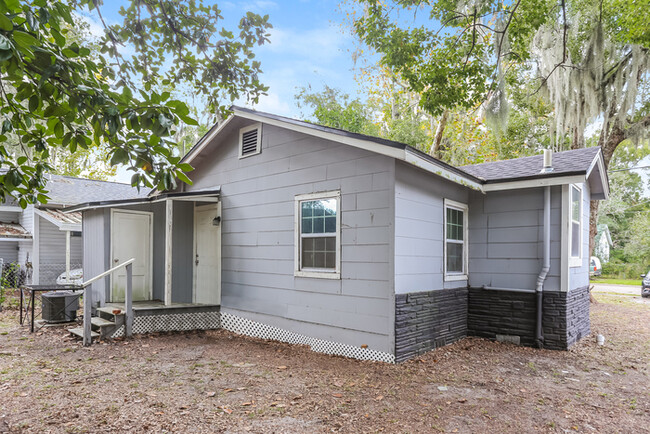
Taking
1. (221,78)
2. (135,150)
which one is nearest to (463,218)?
(221,78)

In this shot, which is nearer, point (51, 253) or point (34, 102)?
point (34, 102)

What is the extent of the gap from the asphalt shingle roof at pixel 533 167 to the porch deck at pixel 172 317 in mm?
5619

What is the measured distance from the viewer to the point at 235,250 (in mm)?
7512

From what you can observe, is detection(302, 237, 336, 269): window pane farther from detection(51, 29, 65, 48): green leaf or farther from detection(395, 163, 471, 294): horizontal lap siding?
detection(51, 29, 65, 48): green leaf

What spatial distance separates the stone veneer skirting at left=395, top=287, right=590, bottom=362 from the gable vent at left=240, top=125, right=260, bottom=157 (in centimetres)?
380

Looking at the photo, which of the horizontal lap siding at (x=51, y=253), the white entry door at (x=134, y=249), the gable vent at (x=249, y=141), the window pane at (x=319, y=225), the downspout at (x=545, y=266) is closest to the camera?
the window pane at (x=319, y=225)

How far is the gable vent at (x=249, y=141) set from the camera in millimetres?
7242

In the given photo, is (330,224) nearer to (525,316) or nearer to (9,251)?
(525,316)

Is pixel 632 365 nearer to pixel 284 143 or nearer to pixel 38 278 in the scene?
pixel 284 143

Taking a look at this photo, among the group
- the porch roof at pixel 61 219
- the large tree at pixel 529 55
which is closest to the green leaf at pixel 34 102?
the large tree at pixel 529 55

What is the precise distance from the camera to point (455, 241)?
22.5 feet

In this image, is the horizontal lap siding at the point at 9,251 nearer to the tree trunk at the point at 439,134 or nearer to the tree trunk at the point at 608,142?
the tree trunk at the point at 439,134

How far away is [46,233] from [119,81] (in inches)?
500

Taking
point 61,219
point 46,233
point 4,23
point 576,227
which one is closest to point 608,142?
point 576,227
